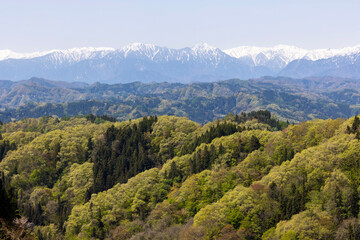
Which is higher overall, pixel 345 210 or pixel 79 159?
pixel 345 210

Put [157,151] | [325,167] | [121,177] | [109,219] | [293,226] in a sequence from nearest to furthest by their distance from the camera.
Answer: [293,226] < [325,167] < [109,219] < [121,177] < [157,151]

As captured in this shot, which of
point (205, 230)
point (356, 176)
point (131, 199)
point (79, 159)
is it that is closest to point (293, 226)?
point (205, 230)

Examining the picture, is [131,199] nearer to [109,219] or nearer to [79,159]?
[109,219]

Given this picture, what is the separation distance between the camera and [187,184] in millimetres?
115500

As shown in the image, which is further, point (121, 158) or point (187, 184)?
point (121, 158)

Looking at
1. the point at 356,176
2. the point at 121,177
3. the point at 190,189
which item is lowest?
the point at 121,177

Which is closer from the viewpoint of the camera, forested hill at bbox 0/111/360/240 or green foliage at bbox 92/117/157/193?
forested hill at bbox 0/111/360/240

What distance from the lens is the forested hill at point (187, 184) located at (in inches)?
3241

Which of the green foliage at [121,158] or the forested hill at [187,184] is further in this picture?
the green foliage at [121,158]

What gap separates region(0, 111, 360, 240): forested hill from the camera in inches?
3241

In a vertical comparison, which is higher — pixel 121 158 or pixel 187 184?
pixel 187 184

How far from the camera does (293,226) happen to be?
74.2 meters

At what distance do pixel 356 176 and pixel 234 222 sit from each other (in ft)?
103

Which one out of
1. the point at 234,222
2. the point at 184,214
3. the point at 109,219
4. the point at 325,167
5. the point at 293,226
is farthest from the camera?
the point at 109,219
